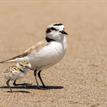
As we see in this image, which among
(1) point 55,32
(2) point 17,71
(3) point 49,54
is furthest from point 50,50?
(2) point 17,71

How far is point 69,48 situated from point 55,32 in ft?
19.7

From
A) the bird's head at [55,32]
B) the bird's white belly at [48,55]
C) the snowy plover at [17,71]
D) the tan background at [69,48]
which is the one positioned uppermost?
the bird's head at [55,32]

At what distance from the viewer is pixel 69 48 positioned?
15.8 meters

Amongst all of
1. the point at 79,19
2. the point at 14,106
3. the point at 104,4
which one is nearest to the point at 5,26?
the point at 79,19

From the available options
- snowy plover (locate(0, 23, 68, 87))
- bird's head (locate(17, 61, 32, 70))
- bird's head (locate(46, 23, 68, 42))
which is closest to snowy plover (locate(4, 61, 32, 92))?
bird's head (locate(17, 61, 32, 70))

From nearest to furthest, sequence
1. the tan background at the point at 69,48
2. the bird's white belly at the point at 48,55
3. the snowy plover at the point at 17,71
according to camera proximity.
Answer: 1. the tan background at the point at 69,48
2. the snowy plover at the point at 17,71
3. the bird's white belly at the point at 48,55

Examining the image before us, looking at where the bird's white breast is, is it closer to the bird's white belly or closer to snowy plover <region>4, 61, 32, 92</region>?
the bird's white belly

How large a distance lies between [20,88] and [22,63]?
0.67m

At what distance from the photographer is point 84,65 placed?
1270 cm

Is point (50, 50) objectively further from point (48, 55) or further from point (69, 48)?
point (69, 48)

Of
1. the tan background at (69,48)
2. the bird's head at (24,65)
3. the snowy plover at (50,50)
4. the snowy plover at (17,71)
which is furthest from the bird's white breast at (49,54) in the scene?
the tan background at (69,48)

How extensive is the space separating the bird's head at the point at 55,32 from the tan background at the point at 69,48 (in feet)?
2.91

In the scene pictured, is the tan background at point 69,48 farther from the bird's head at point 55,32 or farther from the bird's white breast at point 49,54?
the bird's head at point 55,32

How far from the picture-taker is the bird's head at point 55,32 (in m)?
9.73
